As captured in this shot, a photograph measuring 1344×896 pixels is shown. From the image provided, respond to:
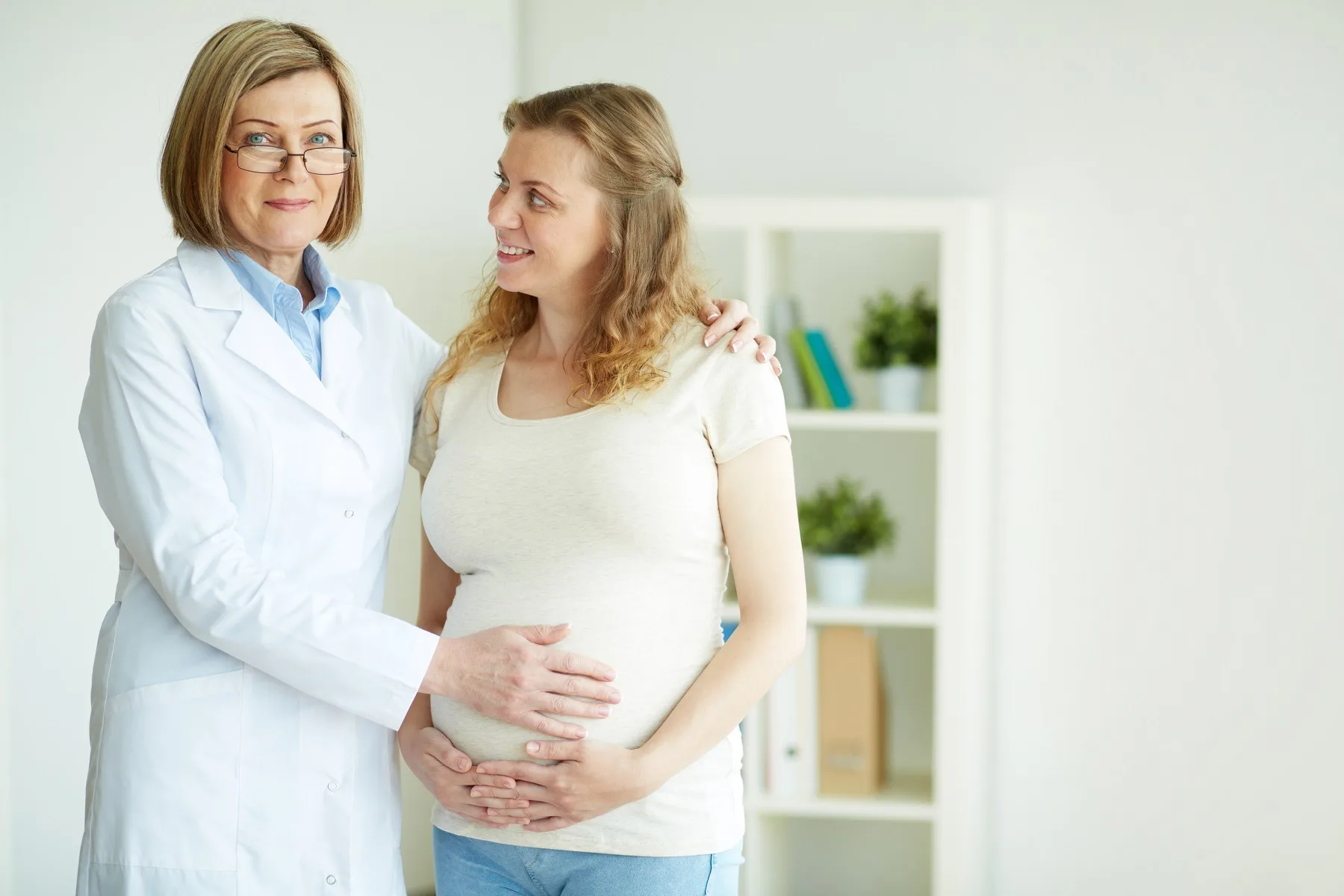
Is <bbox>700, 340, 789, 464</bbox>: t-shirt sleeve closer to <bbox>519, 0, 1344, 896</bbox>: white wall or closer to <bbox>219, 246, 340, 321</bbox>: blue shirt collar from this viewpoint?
<bbox>219, 246, 340, 321</bbox>: blue shirt collar

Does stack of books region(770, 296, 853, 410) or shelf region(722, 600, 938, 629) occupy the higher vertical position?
stack of books region(770, 296, 853, 410)

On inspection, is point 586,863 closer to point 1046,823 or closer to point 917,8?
point 1046,823

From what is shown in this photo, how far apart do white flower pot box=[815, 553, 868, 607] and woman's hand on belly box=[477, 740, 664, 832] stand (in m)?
1.57

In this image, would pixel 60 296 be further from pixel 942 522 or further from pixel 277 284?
pixel 942 522

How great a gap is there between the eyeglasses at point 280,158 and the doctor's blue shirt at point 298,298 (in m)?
0.11

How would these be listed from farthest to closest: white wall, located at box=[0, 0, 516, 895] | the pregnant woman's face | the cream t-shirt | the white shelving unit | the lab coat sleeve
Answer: the white shelving unit
white wall, located at box=[0, 0, 516, 895]
the pregnant woman's face
the cream t-shirt
the lab coat sleeve

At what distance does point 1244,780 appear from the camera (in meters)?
2.94

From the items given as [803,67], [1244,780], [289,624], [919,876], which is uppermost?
[803,67]

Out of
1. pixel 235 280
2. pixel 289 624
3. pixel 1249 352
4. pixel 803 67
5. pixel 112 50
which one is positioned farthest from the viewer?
pixel 803 67

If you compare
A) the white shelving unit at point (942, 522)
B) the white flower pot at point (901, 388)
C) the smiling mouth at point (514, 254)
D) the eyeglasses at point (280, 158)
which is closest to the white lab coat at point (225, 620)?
the eyeglasses at point (280, 158)

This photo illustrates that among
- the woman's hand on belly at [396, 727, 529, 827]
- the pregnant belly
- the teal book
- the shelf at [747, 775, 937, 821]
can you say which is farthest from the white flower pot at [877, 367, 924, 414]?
the woman's hand on belly at [396, 727, 529, 827]

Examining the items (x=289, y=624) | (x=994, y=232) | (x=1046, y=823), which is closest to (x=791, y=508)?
(x=289, y=624)

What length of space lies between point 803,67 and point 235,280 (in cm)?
209

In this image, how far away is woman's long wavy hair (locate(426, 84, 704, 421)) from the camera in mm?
1463
